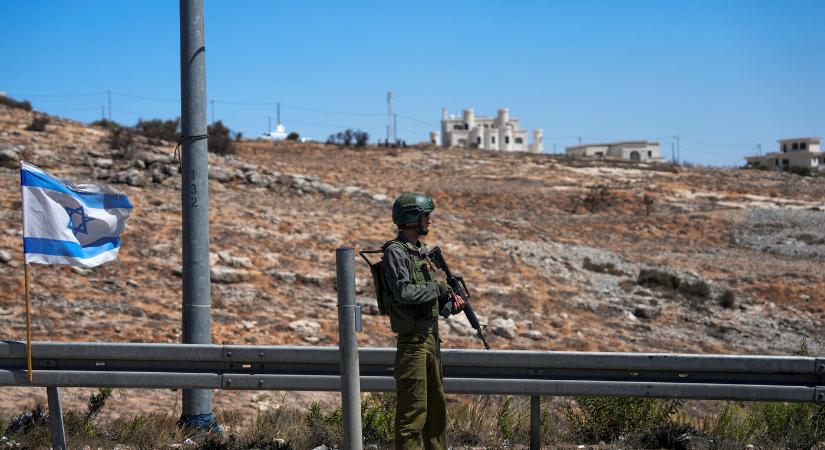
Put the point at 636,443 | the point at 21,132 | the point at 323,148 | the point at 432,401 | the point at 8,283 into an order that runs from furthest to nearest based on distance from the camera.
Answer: the point at 323,148 → the point at 21,132 → the point at 8,283 → the point at 636,443 → the point at 432,401

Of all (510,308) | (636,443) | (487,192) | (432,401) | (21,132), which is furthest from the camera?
(487,192)

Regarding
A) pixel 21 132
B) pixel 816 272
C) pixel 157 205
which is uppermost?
pixel 21 132

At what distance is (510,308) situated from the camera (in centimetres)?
1752

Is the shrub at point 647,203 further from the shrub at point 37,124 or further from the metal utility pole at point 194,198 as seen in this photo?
the metal utility pole at point 194,198

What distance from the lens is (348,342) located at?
466 cm

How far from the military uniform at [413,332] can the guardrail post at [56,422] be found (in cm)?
232

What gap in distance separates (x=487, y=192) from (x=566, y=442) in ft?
83.4

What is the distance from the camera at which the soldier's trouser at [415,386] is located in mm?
5281

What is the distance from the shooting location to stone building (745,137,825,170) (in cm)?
10094

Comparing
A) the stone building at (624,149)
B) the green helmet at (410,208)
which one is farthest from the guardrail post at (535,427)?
the stone building at (624,149)

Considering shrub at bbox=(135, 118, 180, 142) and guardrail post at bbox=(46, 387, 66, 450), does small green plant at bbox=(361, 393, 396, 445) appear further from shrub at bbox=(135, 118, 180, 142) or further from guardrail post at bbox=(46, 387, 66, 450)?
shrub at bbox=(135, 118, 180, 142)

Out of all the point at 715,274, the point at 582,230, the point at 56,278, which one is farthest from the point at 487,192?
the point at 56,278

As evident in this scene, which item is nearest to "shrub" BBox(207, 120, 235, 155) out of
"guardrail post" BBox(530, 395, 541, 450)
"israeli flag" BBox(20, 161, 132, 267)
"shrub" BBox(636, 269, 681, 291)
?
"shrub" BBox(636, 269, 681, 291)

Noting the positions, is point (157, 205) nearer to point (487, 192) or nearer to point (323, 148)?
point (487, 192)
